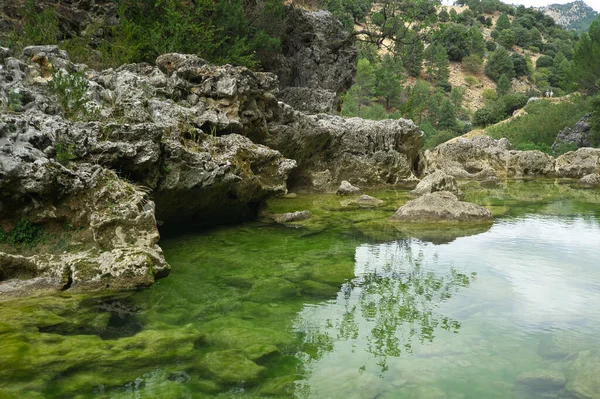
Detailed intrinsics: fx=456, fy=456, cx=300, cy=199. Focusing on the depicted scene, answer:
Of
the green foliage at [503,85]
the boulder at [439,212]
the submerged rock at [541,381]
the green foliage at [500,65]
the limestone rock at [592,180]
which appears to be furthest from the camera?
the green foliage at [500,65]

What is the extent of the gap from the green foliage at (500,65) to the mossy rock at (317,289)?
293ft

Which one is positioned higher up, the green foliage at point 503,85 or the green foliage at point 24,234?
the green foliage at point 503,85

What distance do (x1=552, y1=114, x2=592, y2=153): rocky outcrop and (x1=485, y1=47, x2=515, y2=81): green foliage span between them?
53.9 meters

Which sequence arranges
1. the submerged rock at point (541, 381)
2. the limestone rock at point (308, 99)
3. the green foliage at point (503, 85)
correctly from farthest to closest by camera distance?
the green foliage at point (503, 85), the limestone rock at point (308, 99), the submerged rock at point (541, 381)

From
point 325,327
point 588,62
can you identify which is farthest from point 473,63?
point 325,327

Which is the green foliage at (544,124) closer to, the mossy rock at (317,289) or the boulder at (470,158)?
the boulder at (470,158)

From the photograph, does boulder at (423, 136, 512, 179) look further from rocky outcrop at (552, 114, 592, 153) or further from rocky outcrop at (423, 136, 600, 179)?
rocky outcrop at (552, 114, 592, 153)

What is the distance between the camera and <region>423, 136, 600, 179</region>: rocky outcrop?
26516mm

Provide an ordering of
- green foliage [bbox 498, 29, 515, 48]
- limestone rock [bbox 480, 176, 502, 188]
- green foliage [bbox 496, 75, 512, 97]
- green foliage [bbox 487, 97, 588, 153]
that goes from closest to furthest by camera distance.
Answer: limestone rock [bbox 480, 176, 502, 188] → green foliage [bbox 487, 97, 588, 153] → green foliage [bbox 496, 75, 512, 97] → green foliage [bbox 498, 29, 515, 48]

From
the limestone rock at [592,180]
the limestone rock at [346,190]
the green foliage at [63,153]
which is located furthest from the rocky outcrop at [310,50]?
the green foliage at [63,153]

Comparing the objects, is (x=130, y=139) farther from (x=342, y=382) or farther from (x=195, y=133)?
(x=342, y=382)

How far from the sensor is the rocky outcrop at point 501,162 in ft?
87.0

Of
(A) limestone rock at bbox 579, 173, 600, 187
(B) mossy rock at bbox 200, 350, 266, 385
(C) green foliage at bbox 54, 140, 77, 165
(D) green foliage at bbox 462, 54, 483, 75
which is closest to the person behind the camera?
(B) mossy rock at bbox 200, 350, 266, 385

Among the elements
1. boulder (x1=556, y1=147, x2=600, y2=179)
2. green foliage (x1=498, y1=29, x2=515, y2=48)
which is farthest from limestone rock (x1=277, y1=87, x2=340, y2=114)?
green foliage (x1=498, y1=29, x2=515, y2=48)
